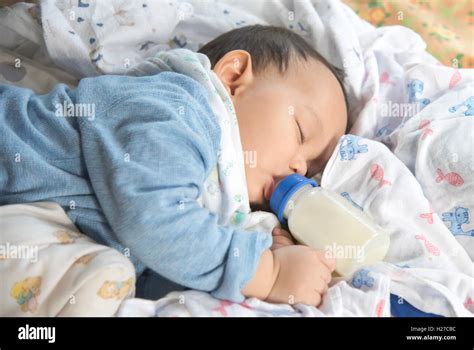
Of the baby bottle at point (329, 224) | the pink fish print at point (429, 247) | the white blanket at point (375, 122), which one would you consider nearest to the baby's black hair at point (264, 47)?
the white blanket at point (375, 122)

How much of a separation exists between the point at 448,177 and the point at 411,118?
0.56 feet

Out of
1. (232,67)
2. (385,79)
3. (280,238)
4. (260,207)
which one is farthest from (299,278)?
(385,79)

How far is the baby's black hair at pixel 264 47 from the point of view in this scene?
4.14 ft

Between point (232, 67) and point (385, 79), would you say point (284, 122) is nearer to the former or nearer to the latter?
point (232, 67)

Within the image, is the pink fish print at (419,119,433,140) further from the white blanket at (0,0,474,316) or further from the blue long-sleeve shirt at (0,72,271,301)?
the blue long-sleeve shirt at (0,72,271,301)

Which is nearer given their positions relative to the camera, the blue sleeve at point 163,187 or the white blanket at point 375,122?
the blue sleeve at point 163,187

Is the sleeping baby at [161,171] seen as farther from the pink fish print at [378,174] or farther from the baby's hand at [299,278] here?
the pink fish print at [378,174]

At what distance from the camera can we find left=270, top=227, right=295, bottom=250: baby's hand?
3.66 ft

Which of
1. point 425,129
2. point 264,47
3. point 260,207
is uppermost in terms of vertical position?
point 264,47

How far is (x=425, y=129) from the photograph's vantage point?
1314 mm

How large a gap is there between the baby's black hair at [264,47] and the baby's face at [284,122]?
3 cm

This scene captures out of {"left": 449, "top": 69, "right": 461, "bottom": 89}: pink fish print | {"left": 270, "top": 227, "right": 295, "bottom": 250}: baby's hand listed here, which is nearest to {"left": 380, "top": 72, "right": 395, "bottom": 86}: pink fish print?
{"left": 449, "top": 69, "right": 461, "bottom": 89}: pink fish print

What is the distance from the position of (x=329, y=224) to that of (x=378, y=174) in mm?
202
